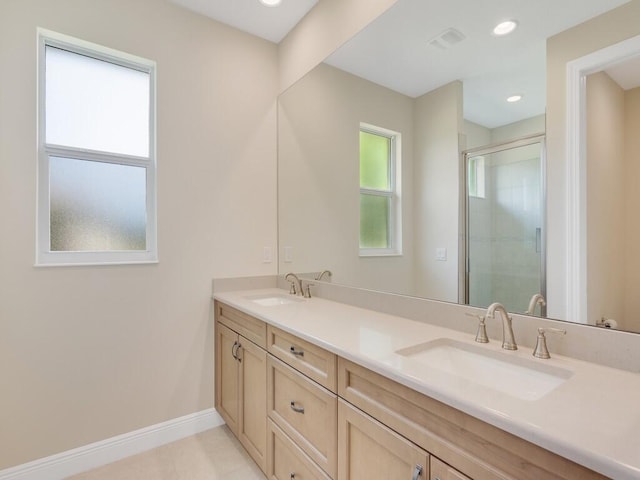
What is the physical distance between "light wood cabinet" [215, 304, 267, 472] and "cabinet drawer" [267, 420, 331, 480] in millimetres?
73

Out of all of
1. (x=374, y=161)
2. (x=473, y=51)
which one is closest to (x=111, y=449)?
(x=374, y=161)

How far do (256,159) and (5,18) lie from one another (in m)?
1.49

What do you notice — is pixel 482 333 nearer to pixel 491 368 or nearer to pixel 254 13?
pixel 491 368

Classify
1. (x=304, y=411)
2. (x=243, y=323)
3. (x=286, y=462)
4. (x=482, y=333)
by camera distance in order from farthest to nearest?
Answer: (x=243, y=323) < (x=286, y=462) < (x=304, y=411) < (x=482, y=333)

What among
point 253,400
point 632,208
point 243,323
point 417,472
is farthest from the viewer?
point 243,323

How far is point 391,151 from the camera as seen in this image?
1.82m

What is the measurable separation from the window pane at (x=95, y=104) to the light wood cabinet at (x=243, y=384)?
4.14 feet

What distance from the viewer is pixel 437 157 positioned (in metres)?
1.57

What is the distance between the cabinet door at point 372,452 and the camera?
894mm

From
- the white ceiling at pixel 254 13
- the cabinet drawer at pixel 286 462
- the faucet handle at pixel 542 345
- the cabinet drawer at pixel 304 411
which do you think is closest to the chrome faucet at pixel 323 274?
the cabinet drawer at pixel 304 411

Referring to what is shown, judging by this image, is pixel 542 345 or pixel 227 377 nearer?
pixel 542 345

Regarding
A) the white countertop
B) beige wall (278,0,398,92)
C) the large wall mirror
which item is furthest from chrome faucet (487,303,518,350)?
beige wall (278,0,398,92)

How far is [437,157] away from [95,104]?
6.68 feet

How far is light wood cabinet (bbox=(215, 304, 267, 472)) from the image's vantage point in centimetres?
167
